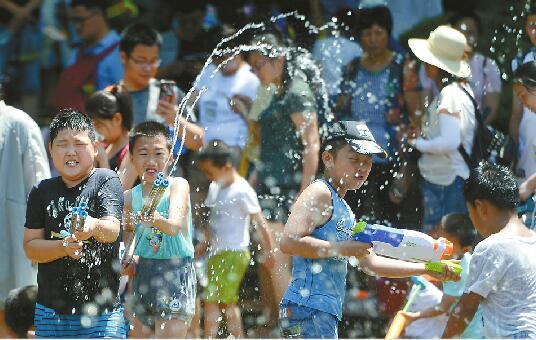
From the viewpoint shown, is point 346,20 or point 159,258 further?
point 346,20

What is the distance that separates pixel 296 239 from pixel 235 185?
2.17 m

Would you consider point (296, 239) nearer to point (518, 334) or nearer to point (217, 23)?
point (518, 334)

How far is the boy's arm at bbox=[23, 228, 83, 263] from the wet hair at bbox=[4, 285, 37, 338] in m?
0.90

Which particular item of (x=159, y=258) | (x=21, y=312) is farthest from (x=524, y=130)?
(x=21, y=312)

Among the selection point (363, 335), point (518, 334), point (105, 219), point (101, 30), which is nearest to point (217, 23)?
point (101, 30)

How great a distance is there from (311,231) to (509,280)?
94 centimetres

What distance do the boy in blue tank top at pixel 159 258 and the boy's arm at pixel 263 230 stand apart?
107 centimetres

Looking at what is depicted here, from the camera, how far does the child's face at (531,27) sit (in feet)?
27.2

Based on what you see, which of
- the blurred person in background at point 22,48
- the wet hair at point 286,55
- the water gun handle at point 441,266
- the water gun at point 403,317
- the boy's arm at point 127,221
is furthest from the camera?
the blurred person in background at point 22,48

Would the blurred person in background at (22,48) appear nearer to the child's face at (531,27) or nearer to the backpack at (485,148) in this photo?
the backpack at (485,148)

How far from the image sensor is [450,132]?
7.99 meters

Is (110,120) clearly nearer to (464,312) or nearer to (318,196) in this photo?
(318,196)

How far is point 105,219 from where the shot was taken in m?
5.91

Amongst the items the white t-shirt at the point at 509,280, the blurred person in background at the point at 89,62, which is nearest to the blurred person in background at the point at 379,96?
the blurred person in background at the point at 89,62
